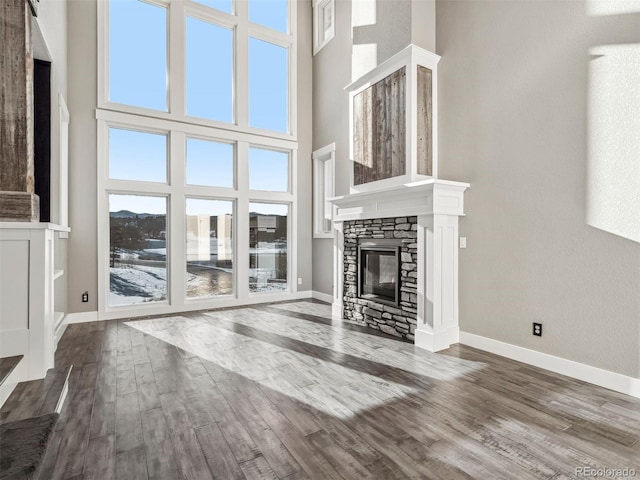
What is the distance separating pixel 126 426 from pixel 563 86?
4.19 m

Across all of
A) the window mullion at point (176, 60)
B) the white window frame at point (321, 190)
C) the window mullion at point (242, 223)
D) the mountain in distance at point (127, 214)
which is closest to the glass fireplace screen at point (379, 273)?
the white window frame at point (321, 190)

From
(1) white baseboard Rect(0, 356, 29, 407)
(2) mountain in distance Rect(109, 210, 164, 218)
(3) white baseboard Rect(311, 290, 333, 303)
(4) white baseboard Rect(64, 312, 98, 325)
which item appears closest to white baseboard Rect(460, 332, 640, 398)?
(3) white baseboard Rect(311, 290, 333, 303)

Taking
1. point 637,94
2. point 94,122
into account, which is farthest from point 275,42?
point 637,94

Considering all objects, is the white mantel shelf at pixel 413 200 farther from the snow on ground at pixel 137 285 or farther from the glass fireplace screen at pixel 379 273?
the snow on ground at pixel 137 285

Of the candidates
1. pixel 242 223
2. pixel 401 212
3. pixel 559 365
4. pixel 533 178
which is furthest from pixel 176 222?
pixel 559 365

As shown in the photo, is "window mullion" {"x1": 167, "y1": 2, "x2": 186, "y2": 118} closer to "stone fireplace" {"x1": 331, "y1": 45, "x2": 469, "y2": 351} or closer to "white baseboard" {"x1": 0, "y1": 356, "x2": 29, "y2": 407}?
"stone fireplace" {"x1": 331, "y1": 45, "x2": 469, "y2": 351}

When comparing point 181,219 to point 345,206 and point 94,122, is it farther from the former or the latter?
point 345,206

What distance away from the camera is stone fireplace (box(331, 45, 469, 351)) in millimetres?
3609

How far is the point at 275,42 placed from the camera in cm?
635

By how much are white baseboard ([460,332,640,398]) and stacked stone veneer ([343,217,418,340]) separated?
2.15 ft

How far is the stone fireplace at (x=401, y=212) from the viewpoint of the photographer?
11.8 ft

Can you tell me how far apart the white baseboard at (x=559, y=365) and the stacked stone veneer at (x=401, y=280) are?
656 millimetres

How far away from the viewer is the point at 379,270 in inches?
177

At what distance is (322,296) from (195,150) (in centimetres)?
337
